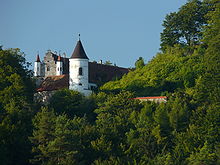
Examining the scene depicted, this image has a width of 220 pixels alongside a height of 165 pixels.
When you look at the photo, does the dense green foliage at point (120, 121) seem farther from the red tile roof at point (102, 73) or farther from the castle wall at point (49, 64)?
the castle wall at point (49, 64)

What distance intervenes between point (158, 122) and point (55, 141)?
10.7m

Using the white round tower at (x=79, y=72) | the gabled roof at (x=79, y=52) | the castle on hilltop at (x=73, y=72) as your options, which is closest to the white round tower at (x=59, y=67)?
the castle on hilltop at (x=73, y=72)

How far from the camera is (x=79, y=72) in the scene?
3167 inches

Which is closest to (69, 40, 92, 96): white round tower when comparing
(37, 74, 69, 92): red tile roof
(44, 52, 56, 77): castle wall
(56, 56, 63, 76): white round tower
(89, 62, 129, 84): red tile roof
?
(37, 74, 69, 92): red tile roof

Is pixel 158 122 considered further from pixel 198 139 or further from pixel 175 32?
pixel 175 32

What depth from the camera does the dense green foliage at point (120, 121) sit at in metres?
60.4

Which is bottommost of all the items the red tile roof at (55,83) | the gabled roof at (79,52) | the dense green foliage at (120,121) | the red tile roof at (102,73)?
the dense green foliage at (120,121)

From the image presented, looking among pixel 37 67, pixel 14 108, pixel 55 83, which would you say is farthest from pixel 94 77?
pixel 14 108

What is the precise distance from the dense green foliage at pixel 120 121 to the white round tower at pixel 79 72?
5.81 ft

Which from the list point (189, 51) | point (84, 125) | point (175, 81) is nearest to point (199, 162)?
point (84, 125)

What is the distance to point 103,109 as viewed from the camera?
70.4 metres

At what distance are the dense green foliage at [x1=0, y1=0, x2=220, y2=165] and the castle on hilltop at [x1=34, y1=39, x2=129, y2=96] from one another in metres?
2.75

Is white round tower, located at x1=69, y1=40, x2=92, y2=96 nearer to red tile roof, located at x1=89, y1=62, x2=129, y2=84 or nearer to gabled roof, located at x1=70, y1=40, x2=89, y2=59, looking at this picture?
gabled roof, located at x1=70, y1=40, x2=89, y2=59

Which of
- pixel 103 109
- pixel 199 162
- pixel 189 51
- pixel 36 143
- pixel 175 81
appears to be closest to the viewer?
pixel 199 162
